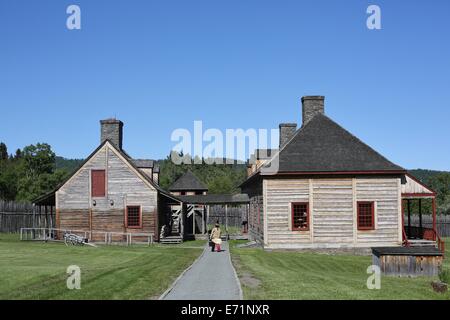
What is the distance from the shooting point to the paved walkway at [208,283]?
13.0 meters

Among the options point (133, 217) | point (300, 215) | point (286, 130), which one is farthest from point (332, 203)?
point (133, 217)

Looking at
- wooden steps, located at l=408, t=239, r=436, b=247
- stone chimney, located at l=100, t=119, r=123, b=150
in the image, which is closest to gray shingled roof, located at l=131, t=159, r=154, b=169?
stone chimney, located at l=100, t=119, r=123, b=150

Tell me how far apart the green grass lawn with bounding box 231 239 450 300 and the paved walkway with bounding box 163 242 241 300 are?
1.22ft

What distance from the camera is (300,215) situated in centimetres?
2895

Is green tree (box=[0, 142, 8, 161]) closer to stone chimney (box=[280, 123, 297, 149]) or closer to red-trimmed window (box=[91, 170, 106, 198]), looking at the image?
red-trimmed window (box=[91, 170, 106, 198])

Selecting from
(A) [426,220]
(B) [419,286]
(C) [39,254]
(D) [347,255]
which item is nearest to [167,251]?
(C) [39,254]

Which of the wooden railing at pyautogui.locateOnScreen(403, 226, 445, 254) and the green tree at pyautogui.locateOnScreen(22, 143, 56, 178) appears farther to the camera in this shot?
the green tree at pyautogui.locateOnScreen(22, 143, 56, 178)

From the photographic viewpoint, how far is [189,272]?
18422 millimetres

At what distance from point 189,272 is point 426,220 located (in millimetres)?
39584

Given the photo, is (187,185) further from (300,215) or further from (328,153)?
(300,215)

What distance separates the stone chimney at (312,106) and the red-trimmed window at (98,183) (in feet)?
45.9

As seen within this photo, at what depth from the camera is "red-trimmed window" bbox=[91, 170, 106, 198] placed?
114ft

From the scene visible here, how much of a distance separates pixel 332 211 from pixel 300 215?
1823 millimetres
